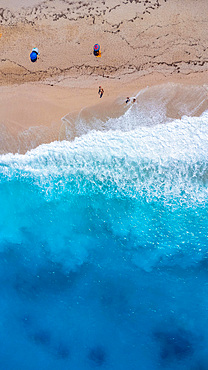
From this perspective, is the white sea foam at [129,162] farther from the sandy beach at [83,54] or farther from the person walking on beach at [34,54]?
the person walking on beach at [34,54]

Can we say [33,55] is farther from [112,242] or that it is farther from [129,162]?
[112,242]

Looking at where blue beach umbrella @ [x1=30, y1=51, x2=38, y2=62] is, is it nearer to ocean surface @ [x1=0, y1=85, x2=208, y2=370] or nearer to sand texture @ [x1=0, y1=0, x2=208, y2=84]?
sand texture @ [x1=0, y1=0, x2=208, y2=84]

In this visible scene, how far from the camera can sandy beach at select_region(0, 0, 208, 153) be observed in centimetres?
1096

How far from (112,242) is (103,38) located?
7.00m

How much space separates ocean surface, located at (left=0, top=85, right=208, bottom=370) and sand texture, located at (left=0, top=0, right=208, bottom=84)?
114 cm

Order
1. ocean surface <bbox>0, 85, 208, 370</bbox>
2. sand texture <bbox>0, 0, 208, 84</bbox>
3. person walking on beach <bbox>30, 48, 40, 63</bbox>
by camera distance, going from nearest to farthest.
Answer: sand texture <bbox>0, 0, 208, 84</bbox> → ocean surface <bbox>0, 85, 208, 370</bbox> → person walking on beach <bbox>30, 48, 40, 63</bbox>

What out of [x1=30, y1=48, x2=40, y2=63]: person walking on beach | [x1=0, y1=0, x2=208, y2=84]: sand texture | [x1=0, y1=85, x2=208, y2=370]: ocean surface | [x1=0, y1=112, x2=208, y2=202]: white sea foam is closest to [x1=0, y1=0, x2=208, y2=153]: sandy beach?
[x1=0, y1=0, x2=208, y2=84]: sand texture

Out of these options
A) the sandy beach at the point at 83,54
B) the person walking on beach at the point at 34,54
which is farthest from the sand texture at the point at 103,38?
the person walking on beach at the point at 34,54

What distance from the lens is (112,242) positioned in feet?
37.5

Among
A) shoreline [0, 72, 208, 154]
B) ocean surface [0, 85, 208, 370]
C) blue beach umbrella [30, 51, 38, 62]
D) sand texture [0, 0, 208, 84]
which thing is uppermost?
sand texture [0, 0, 208, 84]

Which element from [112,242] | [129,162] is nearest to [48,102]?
[129,162]

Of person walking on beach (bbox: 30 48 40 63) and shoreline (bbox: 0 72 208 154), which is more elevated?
person walking on beach (bbox: 30 48 40 63)

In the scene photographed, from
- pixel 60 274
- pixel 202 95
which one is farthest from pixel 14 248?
pixel 202 95

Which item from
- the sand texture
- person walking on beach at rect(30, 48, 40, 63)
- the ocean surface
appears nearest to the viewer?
the sand texture
